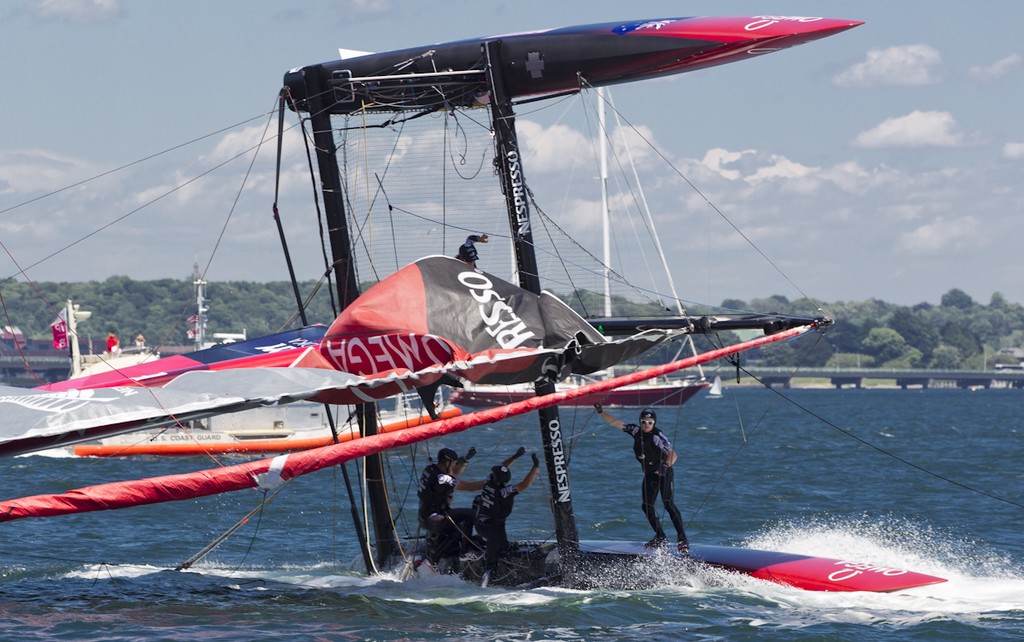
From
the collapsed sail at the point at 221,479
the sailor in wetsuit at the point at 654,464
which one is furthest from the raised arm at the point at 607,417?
the collapsed sail at the point at 221,479

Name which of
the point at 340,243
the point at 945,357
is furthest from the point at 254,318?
the point at 945,357

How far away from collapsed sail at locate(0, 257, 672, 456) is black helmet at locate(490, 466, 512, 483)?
0.93m

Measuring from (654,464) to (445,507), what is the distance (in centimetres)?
215

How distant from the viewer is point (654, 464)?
44.7 feet

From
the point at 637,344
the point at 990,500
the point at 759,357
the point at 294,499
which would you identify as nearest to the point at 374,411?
the point at 637,344

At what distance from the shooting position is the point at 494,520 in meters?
13.2

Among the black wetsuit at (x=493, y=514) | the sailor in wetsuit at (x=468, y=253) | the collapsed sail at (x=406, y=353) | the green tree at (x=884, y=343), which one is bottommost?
the green tree at (x=884, y=343)

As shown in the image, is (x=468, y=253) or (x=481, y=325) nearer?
(x=481, y=325)

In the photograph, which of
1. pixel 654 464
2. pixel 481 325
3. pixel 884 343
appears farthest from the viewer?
pixel 884 343

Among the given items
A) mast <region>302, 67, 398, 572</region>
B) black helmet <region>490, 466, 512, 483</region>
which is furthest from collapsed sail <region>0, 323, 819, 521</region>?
mast <region>302, 67, 398, 572</region>

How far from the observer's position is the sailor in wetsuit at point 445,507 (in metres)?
13.4

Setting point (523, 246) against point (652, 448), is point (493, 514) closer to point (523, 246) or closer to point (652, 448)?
point (652, 448)

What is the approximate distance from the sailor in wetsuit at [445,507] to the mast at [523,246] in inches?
30.3

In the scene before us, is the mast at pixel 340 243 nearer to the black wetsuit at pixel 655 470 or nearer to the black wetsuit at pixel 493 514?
the black wetsuit at pixel 493 514
